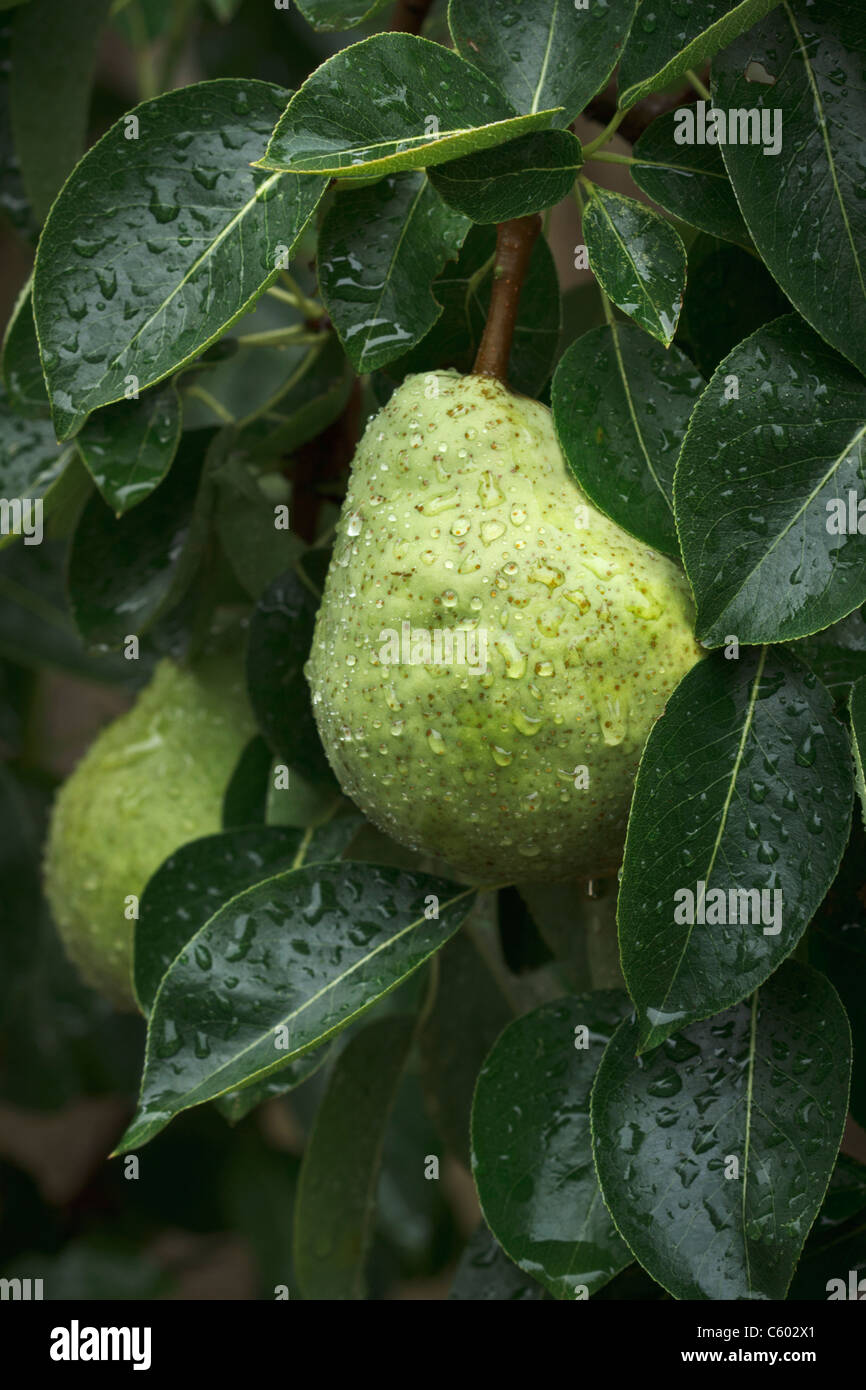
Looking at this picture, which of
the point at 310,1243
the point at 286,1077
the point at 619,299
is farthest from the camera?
the point at 310,1243

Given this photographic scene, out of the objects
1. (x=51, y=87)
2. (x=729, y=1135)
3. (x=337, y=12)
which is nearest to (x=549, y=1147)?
(x=729, y=1135)

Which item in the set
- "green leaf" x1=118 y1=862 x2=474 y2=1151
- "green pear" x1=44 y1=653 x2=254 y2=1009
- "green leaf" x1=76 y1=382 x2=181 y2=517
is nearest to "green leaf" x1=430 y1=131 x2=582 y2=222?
"green leaf" x1=76 y1=382 x2=181 y2=517

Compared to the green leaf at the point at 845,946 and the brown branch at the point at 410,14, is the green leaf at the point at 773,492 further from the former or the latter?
the brown branch at the point at 410,14

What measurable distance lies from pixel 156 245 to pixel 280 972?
270 millimetres

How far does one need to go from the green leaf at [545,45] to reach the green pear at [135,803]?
0.40 m

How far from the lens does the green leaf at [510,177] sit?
437 millimetres

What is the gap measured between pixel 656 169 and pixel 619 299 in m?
0.07

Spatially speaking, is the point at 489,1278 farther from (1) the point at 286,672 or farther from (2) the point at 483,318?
(2) the point at 483,318

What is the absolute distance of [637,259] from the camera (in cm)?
46

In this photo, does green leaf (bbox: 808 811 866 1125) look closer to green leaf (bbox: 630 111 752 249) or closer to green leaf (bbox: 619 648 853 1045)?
green leaf (bbox: 619 648 853 1045)

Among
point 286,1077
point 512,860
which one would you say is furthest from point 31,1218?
point 512,860

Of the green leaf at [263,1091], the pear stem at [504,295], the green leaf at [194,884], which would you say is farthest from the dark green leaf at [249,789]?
the pear stem at [504,295]
